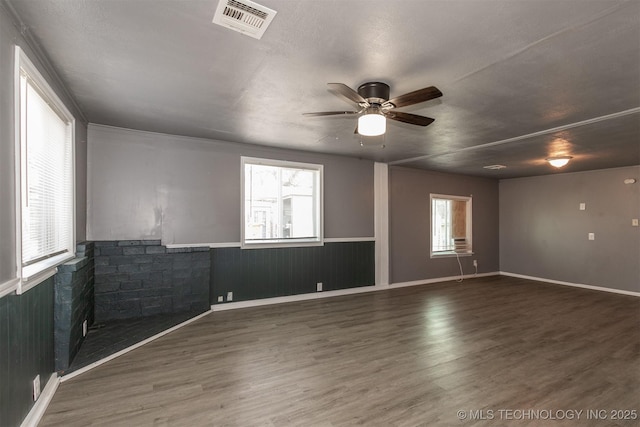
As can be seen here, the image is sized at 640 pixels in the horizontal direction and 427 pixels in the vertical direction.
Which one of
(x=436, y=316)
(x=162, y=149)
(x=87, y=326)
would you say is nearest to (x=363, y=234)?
(x=436, y=316)

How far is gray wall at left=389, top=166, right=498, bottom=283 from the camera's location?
20.8 feet

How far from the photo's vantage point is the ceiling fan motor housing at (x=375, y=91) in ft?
8.11

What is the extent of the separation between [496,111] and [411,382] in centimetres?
278

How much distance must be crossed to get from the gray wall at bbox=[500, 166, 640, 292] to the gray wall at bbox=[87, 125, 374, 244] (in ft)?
19.1

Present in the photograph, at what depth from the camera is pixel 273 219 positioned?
500 cm

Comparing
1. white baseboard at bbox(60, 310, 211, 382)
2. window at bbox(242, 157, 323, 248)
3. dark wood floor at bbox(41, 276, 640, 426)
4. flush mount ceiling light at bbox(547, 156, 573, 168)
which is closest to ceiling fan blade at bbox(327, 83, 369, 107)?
dark wood floor at bbox(41, 276, 640, 426)

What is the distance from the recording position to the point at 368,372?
270cm

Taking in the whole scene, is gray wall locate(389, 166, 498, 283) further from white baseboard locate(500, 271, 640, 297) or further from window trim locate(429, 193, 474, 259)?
white baseboard locate(500, 271, 640, 297)

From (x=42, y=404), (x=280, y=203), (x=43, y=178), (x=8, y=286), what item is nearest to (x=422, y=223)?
(x=280, y=203)

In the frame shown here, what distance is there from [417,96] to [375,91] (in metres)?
0.36

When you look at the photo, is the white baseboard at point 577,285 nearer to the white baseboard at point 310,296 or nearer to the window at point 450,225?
the window at point 450,225

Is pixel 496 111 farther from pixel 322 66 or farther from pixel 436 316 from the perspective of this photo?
pixel 436 316

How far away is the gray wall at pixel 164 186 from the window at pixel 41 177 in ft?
2.92

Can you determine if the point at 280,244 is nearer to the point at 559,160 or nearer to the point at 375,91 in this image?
the point at 375,91
